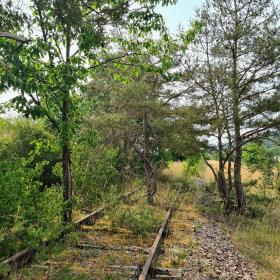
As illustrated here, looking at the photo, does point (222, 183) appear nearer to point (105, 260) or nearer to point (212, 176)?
point (105, 260)

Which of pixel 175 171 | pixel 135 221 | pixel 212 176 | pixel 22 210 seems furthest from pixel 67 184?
pixel 212 176

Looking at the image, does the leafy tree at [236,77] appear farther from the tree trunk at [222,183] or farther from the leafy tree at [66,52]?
the leafy tree at [66,52]

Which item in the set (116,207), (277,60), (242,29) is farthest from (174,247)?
(242,29)

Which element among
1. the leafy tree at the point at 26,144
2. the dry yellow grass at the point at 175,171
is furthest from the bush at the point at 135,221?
the dry yellow grass at the point at 175,171

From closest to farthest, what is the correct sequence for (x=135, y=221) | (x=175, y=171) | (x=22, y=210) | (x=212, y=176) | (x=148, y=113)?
(x=22, y=210) → (x=135, y=221) → (x=148, y=113) → (x=175, y=171) → (x=212, y=176)

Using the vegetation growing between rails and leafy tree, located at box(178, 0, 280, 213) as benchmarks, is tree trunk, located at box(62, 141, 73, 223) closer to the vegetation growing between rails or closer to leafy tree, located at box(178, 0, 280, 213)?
the vegetation growing between rails

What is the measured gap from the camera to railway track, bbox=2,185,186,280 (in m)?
3.73

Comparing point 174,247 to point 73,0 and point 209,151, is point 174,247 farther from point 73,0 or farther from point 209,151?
point 209,151

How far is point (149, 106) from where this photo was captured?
30.3 feet

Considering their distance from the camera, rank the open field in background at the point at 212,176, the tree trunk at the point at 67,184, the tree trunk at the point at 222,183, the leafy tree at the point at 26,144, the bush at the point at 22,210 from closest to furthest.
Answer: the bush at the point at 22,210, the tree trunk at the point at 67,184, the tree trunk at the point at 222,183, the leafy tree at the point at 26,144, the open field in background at the point at 212,176

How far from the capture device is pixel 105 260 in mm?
4488

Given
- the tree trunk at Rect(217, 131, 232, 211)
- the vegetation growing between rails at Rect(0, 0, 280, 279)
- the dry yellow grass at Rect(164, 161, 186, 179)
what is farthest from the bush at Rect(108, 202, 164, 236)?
the dry yellow grass at Rect(164, 161, 186, 179)

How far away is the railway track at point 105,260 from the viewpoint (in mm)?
3729

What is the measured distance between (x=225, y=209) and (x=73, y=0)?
9006mm
